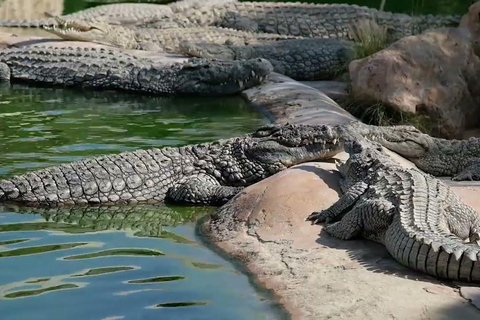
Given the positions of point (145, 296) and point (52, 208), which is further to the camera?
point (52, 208)

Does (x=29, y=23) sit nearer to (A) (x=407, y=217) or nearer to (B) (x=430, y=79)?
(B) (x=430, y=79)

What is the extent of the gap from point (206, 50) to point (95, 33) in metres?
1.95

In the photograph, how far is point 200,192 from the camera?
700cm

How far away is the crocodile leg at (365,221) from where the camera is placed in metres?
5.34

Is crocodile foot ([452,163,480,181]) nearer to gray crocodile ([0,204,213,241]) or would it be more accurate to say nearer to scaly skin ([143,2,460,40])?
gray crocodile ([0,204,213,241])

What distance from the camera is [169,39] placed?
46.9 ft

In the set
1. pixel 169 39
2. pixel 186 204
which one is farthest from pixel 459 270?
pixel 169 39

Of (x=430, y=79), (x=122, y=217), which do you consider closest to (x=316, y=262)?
(x=122, y=217)

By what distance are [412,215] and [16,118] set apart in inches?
237

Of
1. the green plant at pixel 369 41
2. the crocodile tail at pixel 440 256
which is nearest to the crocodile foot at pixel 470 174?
the crocodile tail at pixel 440 256

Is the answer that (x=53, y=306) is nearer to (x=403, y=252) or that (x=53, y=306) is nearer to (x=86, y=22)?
(x=403, y=252)

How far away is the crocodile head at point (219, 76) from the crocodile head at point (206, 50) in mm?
1227

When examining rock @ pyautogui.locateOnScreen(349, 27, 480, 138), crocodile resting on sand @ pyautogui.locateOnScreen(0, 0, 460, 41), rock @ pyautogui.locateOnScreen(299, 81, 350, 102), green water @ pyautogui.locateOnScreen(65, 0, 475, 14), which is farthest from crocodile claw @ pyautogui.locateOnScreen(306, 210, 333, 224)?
green water @ pyautogui.locateOnScreen(65, 0, 475, 14)

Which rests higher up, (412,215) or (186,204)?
(412,215)
